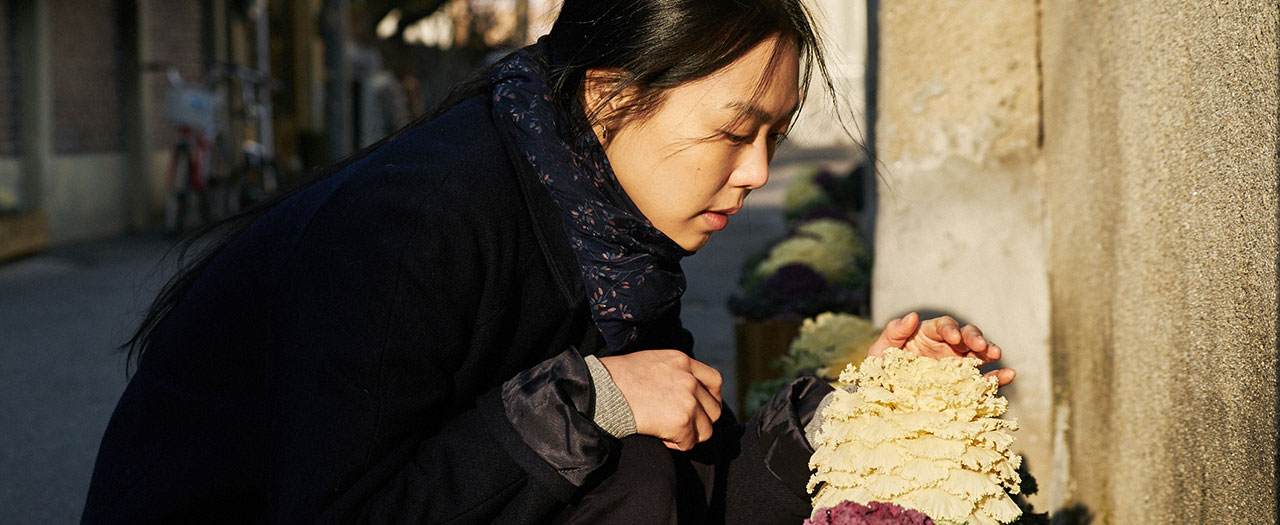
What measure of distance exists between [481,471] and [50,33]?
919cm

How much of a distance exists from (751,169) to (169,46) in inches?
436

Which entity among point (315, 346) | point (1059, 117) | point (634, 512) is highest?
point (1059, 117)

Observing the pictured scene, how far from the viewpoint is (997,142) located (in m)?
3.19

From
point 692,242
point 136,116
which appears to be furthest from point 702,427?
point 136,116

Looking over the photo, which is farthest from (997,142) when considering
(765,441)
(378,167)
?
(378,167)

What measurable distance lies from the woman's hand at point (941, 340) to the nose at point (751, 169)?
0.31 metres

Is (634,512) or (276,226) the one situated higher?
(276,226)

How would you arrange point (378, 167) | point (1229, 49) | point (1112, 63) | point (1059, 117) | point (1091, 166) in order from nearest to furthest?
point (1229, 49)
point (378, 167)
point (1112, 63)
point (1091, 166)
point (1059, 117)

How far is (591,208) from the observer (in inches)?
75.3

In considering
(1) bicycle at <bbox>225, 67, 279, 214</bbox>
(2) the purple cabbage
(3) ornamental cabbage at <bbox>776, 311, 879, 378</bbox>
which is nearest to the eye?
(2) the purple cabbage

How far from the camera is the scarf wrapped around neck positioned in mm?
1914

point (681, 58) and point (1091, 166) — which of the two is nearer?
point (681, 58)

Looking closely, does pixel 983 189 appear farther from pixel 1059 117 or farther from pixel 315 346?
pixel 315 346

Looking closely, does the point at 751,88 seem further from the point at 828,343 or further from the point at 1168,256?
→ the point at 828,343
